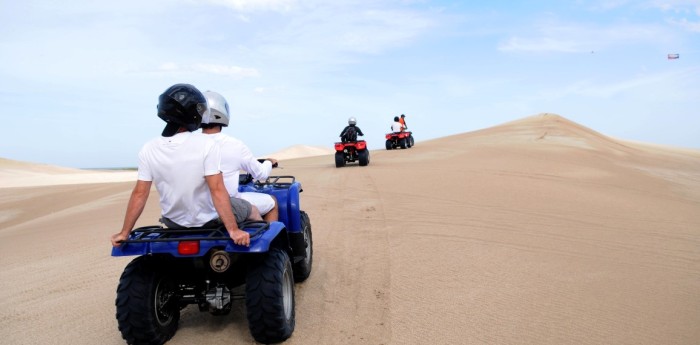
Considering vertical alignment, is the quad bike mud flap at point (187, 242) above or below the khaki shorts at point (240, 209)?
below

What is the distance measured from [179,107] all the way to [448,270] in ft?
11.6

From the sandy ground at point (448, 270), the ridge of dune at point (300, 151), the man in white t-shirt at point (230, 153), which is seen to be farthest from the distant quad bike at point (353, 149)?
the ridge of dune at point (300, 151)

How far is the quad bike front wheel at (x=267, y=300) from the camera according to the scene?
11.6ft

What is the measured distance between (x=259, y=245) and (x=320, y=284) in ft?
6.38

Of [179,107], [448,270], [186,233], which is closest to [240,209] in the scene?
[186,233]

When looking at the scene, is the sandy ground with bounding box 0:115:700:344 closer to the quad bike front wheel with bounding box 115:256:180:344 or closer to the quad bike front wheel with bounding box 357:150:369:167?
the quad bike front wheel with bounding box 115:256:180:344

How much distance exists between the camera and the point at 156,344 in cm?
371

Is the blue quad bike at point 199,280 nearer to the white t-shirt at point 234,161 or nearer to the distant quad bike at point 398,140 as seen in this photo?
the white t-shirt at point 234,161

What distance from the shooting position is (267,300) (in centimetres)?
354

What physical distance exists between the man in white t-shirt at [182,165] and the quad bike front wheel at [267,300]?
0.37 m

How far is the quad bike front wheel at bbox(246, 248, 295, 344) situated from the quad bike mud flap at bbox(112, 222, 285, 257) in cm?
20

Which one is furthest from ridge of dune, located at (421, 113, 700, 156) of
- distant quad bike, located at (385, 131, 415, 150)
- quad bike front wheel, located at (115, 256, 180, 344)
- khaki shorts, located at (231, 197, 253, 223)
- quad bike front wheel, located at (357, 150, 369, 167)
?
quad bike front wheel, located at (115, 256, 180, 344)

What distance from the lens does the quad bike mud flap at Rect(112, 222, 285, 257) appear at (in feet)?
11.2

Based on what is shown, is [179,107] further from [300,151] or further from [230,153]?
[300,151]
